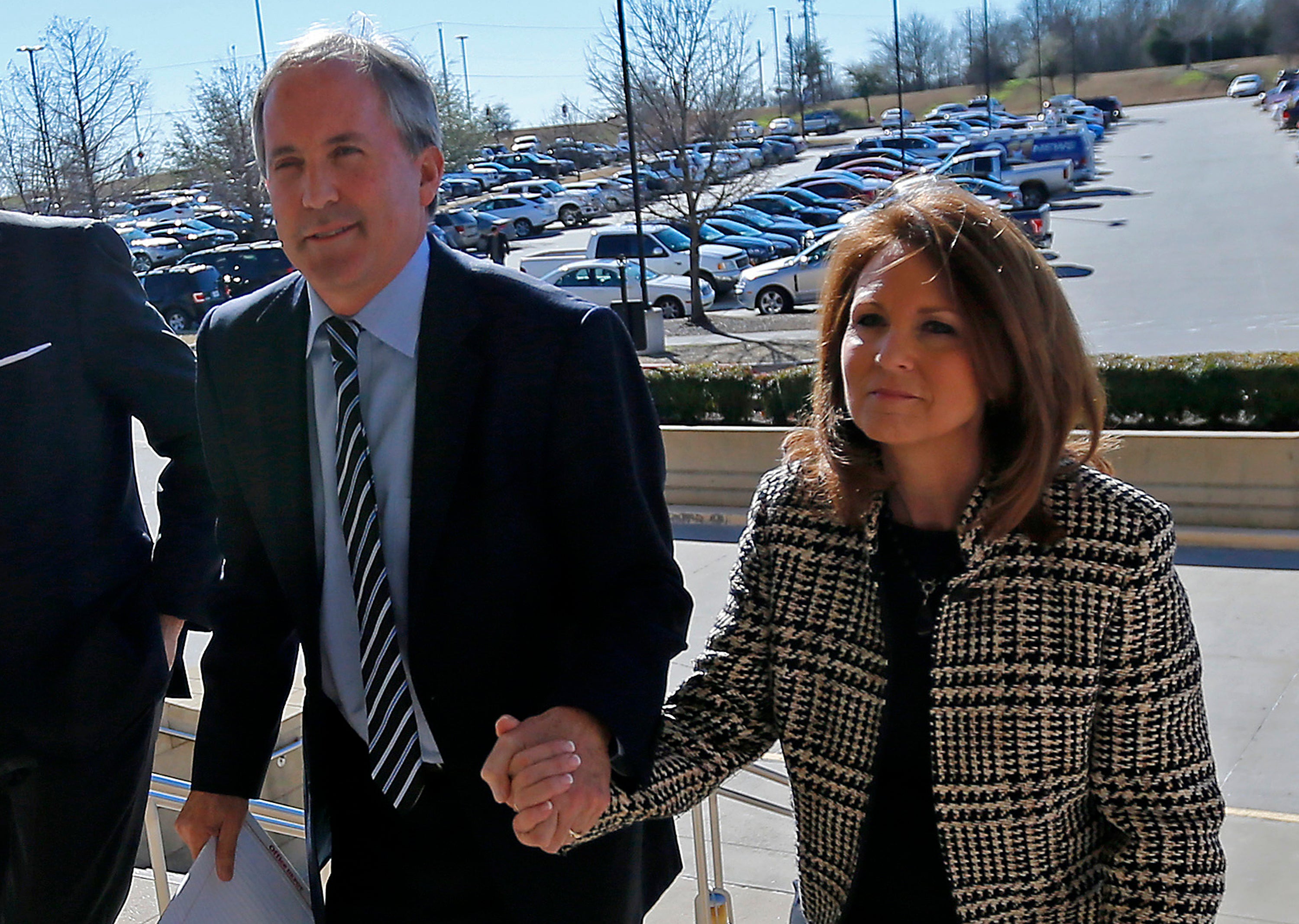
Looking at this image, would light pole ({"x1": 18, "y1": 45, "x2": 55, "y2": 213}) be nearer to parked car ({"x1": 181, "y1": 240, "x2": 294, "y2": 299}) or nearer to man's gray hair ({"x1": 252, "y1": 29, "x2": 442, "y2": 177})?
parked car ({"x1": 181, "y1": 240, "x2": 294, "y2": 299})

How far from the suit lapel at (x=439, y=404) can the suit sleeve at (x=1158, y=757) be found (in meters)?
0.96

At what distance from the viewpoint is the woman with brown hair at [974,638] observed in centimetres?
188

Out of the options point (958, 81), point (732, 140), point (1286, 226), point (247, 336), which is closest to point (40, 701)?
point (247, 336)

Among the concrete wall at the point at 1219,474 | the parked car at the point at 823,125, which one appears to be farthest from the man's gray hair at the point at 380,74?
the parked car at the point at 823,125

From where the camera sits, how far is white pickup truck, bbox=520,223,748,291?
26203 millimetres

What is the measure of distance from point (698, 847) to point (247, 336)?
1828 mm

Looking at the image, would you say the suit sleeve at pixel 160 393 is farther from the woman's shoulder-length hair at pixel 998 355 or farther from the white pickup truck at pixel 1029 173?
the white pickup truck at pixel 1029 173

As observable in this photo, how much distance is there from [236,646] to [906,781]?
3.68 ft

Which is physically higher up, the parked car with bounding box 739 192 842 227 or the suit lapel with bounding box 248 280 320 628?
the suit lapel with bounding box 248 280 320 628

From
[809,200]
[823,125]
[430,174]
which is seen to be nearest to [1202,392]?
[430,174]

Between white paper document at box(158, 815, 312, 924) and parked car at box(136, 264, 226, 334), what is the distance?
85.7 feet

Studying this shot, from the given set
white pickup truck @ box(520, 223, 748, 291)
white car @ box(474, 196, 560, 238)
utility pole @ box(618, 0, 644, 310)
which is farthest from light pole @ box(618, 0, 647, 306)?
white car @ box(474, 196, 560, 238)

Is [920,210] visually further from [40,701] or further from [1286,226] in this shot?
[1286,226]

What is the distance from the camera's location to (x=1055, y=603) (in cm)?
190
